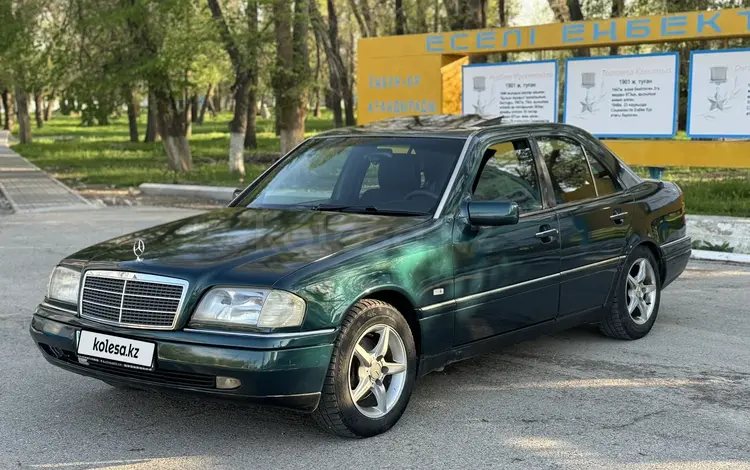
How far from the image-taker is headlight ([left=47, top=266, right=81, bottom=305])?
15.4 ft

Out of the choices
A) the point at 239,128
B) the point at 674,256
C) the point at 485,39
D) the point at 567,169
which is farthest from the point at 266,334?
the point at 239,128

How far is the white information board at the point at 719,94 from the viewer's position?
11.9 m

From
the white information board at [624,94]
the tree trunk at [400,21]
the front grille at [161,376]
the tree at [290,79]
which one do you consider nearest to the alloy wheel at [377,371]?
the front grille at [161,376]

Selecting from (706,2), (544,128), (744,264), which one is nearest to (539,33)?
(744,264)

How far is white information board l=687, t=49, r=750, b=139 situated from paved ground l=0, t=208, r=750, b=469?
6.15 meters

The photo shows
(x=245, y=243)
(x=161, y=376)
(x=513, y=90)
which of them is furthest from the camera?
(x=513, y=90)

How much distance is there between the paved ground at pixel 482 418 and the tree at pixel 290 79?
53.7 feet

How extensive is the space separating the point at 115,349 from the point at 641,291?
154 inches

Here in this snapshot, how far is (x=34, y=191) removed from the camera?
19734 millimetres

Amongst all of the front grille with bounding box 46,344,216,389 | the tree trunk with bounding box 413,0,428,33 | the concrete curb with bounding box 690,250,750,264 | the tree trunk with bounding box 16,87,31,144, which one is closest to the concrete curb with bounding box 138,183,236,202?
the concrete curb with bounding box 690,250,750,264

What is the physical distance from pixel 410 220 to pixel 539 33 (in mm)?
9829

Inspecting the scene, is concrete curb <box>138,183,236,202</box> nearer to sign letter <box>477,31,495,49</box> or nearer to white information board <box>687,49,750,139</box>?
sign letter <box>477,31,495,49</box>

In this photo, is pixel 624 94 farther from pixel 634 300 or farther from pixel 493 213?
pixel 493 213

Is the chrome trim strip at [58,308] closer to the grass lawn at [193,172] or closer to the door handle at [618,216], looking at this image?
the door handle at [618,216]
